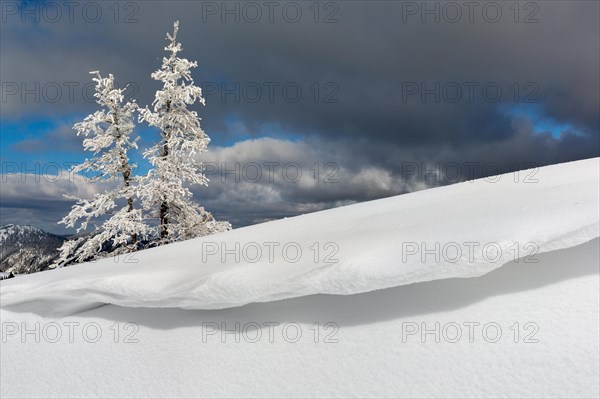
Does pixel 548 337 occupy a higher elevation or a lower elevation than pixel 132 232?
lower

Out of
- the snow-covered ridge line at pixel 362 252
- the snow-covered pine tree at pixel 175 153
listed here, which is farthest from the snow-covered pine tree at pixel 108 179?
the snow-covered ridge line at pixel 362 252

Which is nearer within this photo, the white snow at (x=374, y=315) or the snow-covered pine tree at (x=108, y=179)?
the white snow at (x=374, y=315)

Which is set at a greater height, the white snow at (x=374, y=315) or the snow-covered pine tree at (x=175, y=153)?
the snow-covered pine tree at (x=175, y=153)

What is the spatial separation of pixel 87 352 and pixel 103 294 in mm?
403

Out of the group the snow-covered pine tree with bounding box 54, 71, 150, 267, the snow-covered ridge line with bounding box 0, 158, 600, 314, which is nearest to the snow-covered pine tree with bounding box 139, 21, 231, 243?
the snow-covered pine tree with bounding box 54, 71, 150, 267

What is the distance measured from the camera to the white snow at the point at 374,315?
1788 millimetres

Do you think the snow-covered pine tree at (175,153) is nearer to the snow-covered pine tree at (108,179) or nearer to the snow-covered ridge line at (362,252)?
the snow-covered pine tree at (108,179)

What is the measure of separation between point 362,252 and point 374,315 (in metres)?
0.31

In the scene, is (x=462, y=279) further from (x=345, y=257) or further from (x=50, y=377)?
(x=50, y=377)

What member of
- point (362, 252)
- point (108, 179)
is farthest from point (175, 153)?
point (362, 252)

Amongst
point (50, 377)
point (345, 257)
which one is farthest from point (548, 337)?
point (50, 377)

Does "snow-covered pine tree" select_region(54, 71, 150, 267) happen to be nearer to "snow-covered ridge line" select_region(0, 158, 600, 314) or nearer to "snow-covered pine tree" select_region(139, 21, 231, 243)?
"snow-covered pine tree" select_region(139, 21, 231, 243)

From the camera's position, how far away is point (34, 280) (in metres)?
3.59

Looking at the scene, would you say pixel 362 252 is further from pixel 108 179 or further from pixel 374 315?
pixel 108 179
